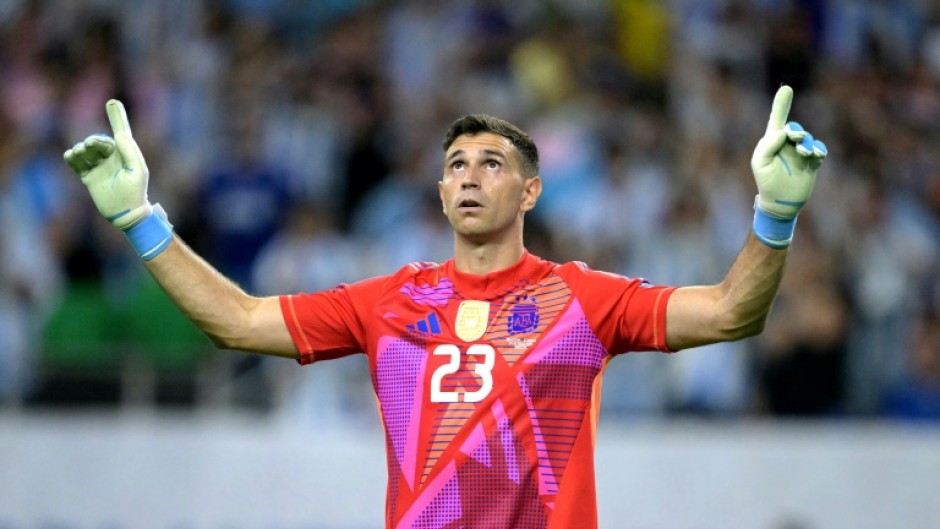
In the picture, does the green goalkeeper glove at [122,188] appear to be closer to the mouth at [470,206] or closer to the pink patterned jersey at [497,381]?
the pink patterned jersey at [497,381]

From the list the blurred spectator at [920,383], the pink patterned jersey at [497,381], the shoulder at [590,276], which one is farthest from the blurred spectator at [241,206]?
the shoulder at [590,276]

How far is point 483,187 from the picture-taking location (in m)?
6.58

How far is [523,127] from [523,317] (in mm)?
7909

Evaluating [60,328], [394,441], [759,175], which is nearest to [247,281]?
[60,328]

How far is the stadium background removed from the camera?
11805 millimetres

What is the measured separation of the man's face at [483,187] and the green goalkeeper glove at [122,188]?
3.72 ft

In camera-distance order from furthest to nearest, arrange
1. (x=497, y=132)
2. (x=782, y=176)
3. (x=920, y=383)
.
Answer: (x=920, y=383), (x=497, y=132), (x=782, y=176)

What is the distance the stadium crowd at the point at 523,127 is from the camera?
11.9 metres

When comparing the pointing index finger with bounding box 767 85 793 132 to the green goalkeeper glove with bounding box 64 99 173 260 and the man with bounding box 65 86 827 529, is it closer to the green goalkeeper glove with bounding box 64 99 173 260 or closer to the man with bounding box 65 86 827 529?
the man with bounding box 65 86 827 529

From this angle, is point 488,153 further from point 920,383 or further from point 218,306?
point 920,383

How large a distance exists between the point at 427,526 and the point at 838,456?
6.21 m

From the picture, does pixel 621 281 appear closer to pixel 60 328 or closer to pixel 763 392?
pixel 763 392

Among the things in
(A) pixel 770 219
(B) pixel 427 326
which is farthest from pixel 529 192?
(A) pixel 770 219

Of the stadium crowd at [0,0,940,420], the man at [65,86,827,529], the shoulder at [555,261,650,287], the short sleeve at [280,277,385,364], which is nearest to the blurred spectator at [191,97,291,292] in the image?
the stadium crowd at [0,0,940,420]
